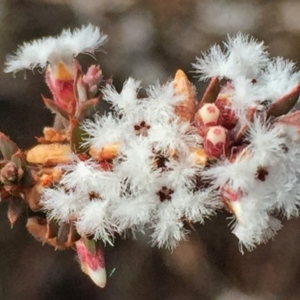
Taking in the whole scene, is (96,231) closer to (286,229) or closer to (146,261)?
(146,261)

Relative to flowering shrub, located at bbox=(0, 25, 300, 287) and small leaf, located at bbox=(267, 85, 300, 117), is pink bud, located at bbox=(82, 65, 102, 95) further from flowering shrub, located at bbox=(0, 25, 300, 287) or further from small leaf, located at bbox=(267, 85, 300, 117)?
small leaf, located at bbox=(267, 85, 300, 117)

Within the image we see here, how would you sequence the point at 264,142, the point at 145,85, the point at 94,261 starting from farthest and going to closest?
the point at 145,85, the point at 94,261, the point at 264,142

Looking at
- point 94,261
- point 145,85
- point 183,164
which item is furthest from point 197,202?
point 145,85

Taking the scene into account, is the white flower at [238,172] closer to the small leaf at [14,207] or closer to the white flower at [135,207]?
the white flower at [135,207]

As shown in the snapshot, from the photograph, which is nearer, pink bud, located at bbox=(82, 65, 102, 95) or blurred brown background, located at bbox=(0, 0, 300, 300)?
pink bud, located at bbox=(82, 65, 102, 95)

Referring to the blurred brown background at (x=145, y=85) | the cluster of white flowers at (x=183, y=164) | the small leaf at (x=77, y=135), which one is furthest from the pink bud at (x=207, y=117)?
the blurred brown background at (x=145, y=85)

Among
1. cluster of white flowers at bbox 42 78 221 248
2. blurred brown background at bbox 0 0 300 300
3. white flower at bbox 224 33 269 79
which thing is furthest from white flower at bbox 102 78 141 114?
blurred brown background at bbox 0 0 300 300

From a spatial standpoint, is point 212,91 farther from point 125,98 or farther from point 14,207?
point 14,207

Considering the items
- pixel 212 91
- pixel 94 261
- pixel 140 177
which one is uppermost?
pixel 212 91
